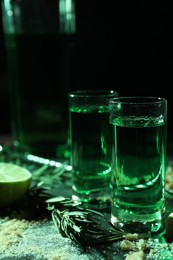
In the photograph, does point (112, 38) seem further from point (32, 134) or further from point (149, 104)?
point (149, 104)

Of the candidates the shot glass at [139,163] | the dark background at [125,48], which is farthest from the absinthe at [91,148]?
the dark background at [125,48]

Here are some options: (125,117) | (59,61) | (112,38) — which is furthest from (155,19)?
(125,117)

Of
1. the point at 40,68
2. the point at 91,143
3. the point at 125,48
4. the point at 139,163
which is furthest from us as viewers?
the point at 125,48

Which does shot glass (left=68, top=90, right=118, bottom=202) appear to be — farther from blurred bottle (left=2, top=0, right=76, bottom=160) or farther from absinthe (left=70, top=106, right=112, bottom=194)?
blurred bottle (left=2, top=0, right=76, bottom=160)

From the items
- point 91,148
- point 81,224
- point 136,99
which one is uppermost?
point 136,99

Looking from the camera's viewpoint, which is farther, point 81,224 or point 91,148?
point 91,148

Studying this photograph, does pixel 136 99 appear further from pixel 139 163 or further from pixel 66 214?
pixel 66 214

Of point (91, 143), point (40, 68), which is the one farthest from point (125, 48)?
point (91, 143)
